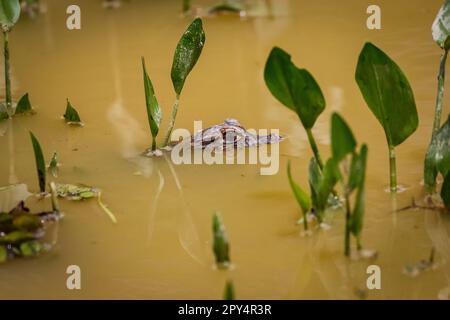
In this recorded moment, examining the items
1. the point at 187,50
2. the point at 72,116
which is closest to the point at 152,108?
the point at 187,50

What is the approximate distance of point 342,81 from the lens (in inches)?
134

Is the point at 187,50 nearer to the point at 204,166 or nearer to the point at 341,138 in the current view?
the point at 204,166

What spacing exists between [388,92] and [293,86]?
282mm

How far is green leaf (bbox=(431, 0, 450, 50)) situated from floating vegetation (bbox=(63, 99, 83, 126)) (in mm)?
1371

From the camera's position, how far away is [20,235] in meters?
2.25

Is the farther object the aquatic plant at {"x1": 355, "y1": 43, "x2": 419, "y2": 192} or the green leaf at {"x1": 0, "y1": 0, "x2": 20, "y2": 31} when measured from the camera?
the green leaf at {"x1": 0, "y1": 0, "x2": 20, "y2": 31}

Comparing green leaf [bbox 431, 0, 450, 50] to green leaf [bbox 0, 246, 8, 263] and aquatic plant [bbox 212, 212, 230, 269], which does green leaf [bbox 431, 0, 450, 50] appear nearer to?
aquatic plant [bbox 212, 212, 230, 269]

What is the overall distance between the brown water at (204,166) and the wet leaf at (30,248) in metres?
0.03

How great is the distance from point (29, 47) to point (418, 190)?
86.2 inches

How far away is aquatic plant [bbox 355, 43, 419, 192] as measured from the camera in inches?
91.3

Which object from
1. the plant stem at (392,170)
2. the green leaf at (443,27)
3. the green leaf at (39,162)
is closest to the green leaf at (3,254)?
the green leaf at (39,162)

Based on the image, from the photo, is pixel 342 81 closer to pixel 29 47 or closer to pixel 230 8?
pixel 230 8

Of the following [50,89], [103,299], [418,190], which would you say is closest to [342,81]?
[418,190]

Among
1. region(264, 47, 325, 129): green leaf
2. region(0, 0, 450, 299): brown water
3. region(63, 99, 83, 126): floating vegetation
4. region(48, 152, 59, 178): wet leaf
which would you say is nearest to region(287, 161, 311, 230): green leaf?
region(0, 0, 450, 299): brown water
